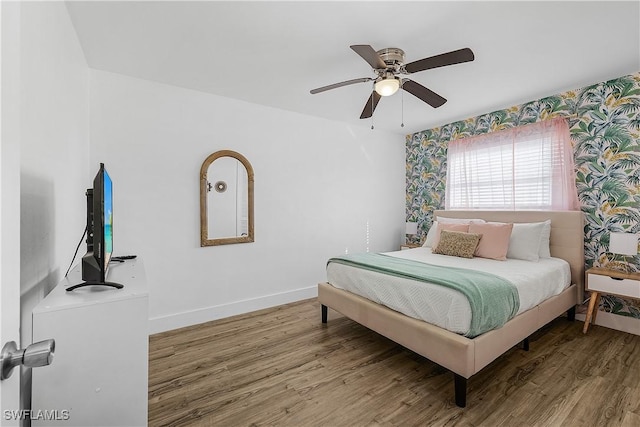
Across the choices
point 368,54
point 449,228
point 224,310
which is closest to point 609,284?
point 449,228

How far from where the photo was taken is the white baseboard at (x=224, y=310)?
2891 millimetres

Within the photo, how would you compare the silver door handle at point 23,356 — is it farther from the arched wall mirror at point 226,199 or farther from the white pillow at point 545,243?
the white pillow at point 545,243

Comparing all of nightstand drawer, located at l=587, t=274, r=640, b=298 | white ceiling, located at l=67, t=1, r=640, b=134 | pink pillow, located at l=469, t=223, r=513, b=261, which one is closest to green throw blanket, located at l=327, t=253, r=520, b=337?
pink pillow, located at l=469, t=223, r=513, b=261

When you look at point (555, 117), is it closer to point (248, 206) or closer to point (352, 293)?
point (352, 293)

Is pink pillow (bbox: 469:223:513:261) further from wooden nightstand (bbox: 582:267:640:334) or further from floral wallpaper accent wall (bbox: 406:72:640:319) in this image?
floral wallpaper accent wall (bbox: 406:72:640:319)

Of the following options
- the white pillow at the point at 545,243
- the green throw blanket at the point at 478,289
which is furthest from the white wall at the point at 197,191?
the white pillow at the point at 545,243

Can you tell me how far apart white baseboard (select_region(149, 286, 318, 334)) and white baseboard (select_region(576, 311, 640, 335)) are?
3123mm

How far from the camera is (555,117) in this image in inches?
130

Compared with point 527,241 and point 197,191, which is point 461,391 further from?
point 197,191

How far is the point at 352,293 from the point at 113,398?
6.70ft

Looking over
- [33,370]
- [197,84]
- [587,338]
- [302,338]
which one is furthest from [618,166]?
[33,370]

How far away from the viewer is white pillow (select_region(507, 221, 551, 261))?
309cm

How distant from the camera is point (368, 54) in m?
1.89

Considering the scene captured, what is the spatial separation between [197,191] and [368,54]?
2.16 meters
